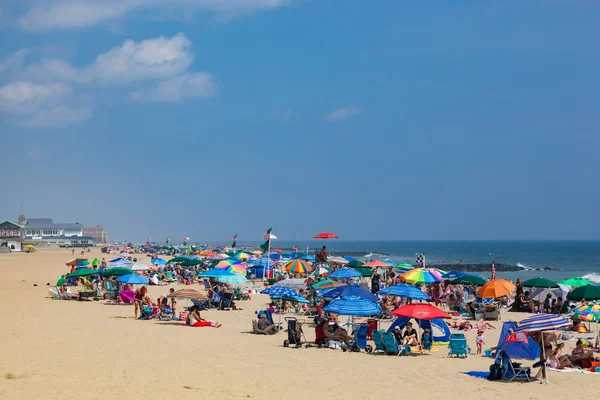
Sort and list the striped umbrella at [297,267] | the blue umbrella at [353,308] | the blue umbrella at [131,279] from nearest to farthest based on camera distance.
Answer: the blue umbrella at [353,308] < the blue umbrella at [131,279] < the striped umbrella at [297,267]

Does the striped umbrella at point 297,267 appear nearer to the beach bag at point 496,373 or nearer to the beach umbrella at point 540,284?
the beach umbrella at point 540,284

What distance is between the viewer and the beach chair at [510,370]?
37.3 ft

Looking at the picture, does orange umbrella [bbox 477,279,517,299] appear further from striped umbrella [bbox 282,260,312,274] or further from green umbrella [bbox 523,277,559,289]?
striped umbrella [bbox 282,260,312,274]

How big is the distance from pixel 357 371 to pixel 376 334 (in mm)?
2318

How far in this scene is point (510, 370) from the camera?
37.4 ft

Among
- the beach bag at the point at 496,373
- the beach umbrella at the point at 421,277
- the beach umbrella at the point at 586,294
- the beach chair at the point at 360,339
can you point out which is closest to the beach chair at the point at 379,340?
the beach chair at the point at 360,339

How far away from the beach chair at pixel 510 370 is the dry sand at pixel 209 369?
16.1 inches

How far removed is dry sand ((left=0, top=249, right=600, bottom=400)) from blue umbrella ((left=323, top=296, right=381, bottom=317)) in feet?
3.02

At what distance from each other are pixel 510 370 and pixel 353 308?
13.6 ft

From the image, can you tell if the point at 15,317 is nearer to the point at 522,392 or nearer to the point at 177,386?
the point at 177,386

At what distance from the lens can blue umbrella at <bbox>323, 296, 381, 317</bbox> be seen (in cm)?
1457

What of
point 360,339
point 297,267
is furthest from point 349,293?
point 297,267

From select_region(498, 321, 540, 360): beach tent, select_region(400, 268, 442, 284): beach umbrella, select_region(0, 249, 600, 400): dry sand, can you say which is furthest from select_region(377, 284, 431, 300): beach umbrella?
select_region(400, 268, 442, 284): beach umbrella

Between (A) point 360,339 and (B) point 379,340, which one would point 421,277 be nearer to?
(A) point 360,339
